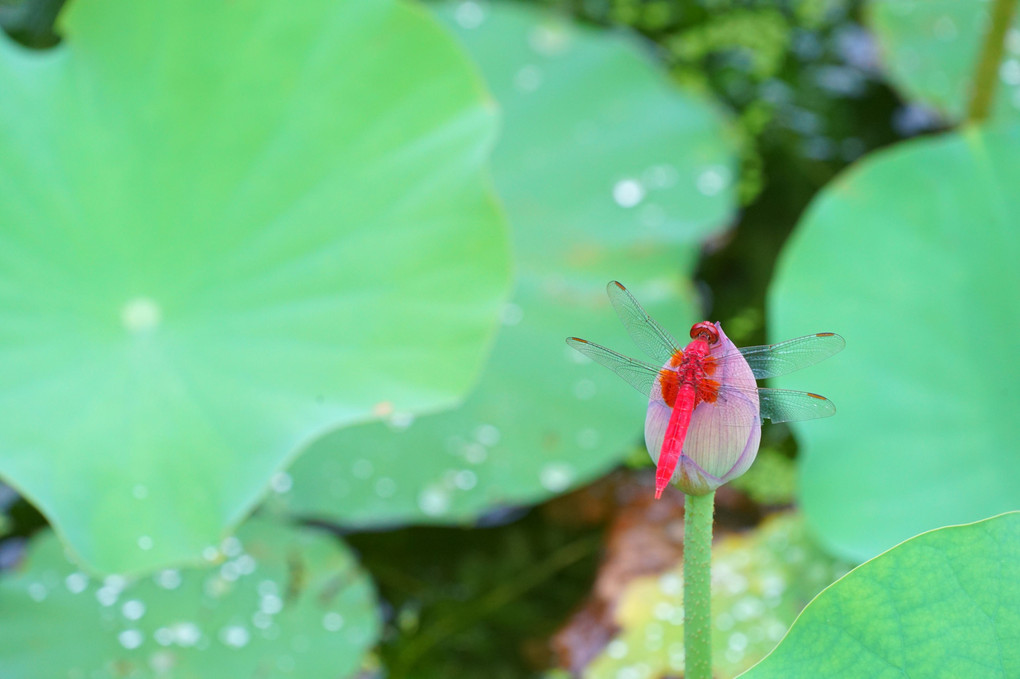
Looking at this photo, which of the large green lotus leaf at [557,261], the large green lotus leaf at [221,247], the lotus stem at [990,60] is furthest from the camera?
the lotus stem at [990,60]

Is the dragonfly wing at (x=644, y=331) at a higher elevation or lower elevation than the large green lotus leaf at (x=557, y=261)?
higher

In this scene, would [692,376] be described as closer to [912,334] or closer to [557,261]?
[912,334]

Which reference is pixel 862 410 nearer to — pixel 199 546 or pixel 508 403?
pixel 508 403

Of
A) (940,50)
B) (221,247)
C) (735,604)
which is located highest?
(221,247)

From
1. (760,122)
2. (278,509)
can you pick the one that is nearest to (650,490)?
(278,509)

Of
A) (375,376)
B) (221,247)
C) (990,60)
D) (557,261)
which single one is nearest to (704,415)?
(375,376)

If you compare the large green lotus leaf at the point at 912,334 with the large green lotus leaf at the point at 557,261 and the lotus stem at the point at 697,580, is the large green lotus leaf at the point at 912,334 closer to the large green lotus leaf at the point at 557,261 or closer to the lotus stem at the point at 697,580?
the large green lotus leaf at the point at 557,261

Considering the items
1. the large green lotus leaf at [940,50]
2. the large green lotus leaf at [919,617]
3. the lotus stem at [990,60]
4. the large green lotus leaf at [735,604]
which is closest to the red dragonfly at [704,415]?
the large green lotus leaf at [919,617]

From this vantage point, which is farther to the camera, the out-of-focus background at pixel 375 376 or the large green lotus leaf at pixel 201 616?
the large green lotus leaf at pixel 201 616
